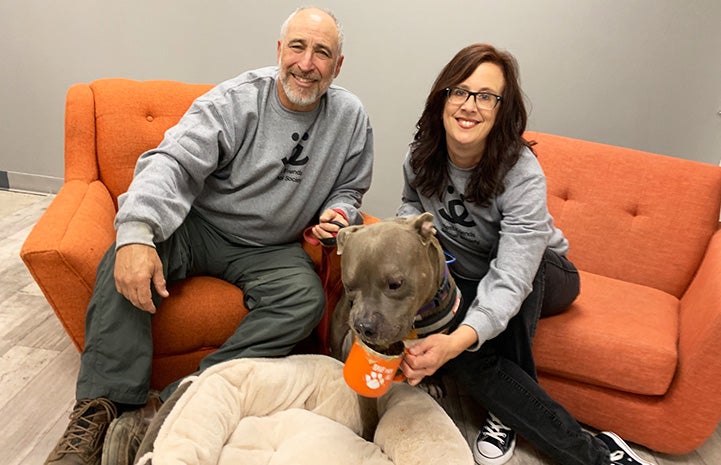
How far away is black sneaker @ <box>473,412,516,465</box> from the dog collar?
1.75ft

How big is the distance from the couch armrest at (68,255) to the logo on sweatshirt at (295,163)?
0.62 metres

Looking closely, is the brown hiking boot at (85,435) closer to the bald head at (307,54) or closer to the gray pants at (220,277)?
the gray pants at (220,277)

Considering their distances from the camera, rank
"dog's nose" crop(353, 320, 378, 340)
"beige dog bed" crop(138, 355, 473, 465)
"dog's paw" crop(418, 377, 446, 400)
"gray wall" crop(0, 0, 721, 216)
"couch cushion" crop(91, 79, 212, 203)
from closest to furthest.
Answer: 1. "dog's nose" crop(353, 320, 378, 340)
2. "beige dog bed" crop(138, 355, 473, 465)
3. "dog's paw" crop(418, 377, 446, 400)
4. "couch cushion" crop(91, 79, 212, 203)
5. "gray wall" crop(0, 0, 721, 216)

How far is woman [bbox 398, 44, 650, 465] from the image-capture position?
1491 mm

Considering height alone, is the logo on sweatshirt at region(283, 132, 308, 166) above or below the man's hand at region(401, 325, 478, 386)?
above

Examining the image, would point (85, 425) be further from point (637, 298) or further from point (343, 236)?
point (637, 298)

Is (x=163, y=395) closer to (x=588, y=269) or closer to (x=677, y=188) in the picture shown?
(x=588, y=269)

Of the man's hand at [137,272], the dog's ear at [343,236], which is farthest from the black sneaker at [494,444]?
the man's hand at [137,272]

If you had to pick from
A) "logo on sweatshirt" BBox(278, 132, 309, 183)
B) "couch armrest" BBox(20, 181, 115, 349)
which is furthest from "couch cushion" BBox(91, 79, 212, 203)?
"logo on sweatshirt" BBox(278, 132, 309, 183)

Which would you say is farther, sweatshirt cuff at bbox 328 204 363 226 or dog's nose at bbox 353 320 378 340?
sweatshirt cuff at bbox 328 204 363 226

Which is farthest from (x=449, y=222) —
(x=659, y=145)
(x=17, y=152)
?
(x=17, y=152)

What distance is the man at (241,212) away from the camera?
5.01ft

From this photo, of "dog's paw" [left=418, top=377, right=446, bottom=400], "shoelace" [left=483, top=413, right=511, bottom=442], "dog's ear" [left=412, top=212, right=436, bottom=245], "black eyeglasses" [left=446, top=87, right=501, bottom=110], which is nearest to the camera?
"dog's ear" [left=412, top=212, right=436, bottom=245]

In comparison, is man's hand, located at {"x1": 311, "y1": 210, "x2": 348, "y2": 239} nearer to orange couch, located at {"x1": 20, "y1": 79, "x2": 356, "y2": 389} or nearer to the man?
the man
